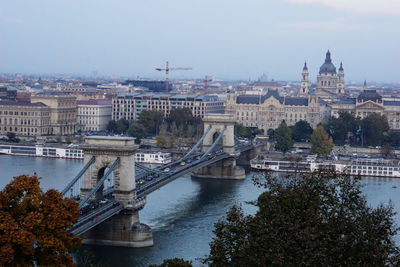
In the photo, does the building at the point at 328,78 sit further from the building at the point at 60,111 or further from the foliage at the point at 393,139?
the building at the point at 60,111

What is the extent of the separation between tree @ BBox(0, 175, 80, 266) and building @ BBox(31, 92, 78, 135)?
33.5m

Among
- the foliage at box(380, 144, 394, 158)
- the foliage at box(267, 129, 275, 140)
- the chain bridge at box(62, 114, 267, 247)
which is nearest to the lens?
the chain bridge at box(62, 114, 267, 247)

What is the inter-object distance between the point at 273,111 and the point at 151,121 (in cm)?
919

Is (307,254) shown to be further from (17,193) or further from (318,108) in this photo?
(318,108)

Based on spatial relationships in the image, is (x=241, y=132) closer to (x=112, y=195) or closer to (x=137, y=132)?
(x=137, y=132)

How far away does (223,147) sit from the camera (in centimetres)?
3144

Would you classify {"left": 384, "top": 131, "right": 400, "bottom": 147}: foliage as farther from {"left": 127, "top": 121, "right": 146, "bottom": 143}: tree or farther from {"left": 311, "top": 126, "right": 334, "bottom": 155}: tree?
{"left": 127, "top": 121, "right": 146, "bottom": 143}: tree

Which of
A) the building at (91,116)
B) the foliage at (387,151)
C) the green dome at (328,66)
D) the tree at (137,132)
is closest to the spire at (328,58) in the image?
the green dome at (328,66)

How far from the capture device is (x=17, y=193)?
10.5m

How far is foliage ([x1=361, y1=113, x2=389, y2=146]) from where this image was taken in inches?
1608

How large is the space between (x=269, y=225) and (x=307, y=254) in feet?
2.53

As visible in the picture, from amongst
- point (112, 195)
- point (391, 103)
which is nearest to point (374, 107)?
point (391, 103)

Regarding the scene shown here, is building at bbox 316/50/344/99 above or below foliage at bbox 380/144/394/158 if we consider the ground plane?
above

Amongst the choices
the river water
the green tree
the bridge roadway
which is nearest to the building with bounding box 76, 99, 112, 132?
the green tree
